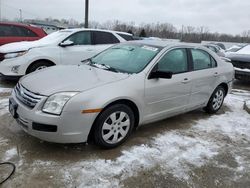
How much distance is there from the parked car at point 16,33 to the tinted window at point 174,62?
614 centimetres

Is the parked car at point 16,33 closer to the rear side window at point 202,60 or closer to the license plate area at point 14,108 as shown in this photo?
the license plate area at point 14,108

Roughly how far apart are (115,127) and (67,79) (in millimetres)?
900

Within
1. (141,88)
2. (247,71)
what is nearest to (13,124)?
(141,88)

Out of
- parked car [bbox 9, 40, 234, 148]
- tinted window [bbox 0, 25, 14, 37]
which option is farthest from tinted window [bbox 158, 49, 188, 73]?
tinted window [bbox 0, 25, 14, 37]

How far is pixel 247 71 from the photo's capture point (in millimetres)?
8367

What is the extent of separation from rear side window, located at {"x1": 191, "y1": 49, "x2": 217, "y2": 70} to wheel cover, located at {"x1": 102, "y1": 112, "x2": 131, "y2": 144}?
1822mm

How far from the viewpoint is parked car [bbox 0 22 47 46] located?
867 centimetres

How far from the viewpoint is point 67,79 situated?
3502 millimetres

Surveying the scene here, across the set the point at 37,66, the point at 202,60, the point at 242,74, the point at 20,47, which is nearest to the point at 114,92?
the point at 202,60

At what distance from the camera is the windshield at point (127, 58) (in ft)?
13.1

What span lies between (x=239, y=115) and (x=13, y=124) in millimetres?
4354

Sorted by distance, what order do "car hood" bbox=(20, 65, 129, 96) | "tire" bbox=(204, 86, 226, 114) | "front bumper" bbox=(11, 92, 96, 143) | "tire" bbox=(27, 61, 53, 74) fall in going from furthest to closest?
"tire" bbox=(27, 61, 53, 74), "tire" bbox=(204, 86, 226, 114), "car hood" bbox=(20, 65, 129, 96), "front bumper" bbox=(11, 92, 96, 143)

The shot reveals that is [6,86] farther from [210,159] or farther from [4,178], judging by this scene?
[210,159]

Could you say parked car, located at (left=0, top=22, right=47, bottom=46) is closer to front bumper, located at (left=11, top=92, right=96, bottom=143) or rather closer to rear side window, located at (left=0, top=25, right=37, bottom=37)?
rear side window, located at (left=0, top=25, right=37, bottom=37)
